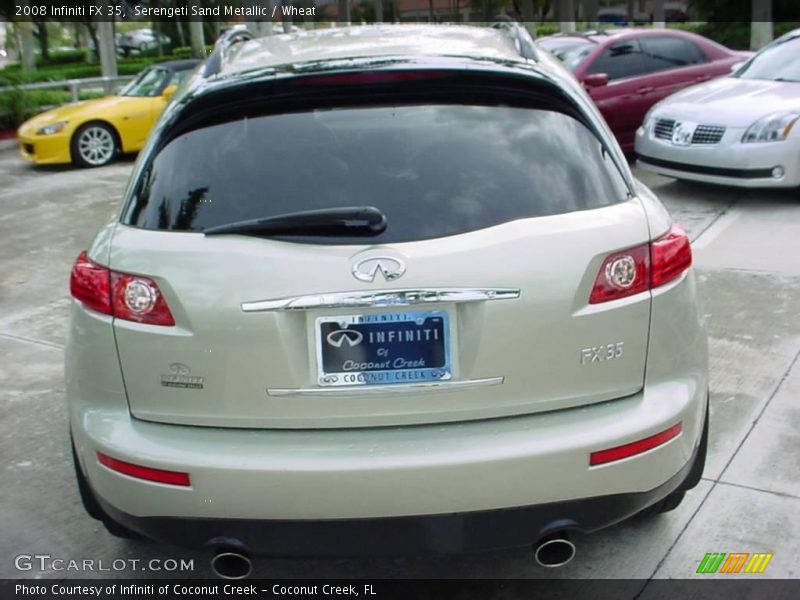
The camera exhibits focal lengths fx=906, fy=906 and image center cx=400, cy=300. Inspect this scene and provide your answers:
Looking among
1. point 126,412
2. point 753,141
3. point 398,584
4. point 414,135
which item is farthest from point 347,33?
point 753,141

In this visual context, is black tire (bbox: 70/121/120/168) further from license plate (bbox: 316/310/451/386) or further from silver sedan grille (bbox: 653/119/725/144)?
license plate (bbox: 316/310/451/386)

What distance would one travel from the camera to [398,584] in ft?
10.2

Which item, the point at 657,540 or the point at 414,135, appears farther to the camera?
the point at 657,540

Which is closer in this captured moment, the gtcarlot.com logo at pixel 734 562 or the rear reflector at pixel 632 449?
the rear reflector at pixel 632 449

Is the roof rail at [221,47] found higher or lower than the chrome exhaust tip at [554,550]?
higher

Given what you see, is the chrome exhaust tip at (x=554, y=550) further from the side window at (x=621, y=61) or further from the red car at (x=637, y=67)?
the side window at (x=621, y=61)

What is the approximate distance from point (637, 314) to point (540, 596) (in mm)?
1072

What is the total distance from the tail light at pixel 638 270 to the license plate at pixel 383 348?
452 millimetres

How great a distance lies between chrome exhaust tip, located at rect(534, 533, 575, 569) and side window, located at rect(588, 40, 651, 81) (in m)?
9.05

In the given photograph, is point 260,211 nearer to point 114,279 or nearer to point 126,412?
point 114,279

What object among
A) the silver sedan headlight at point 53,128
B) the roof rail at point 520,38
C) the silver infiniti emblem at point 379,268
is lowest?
the silver sedan headlight at point 53,128

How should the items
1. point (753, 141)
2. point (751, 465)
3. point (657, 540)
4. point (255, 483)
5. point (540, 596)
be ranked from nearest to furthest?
1. point (255, 483)
2. point (540, 596)
3. point (657, 540)
4. point (751, 465)
5. point (753, 141)

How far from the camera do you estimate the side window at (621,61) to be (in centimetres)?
1088
